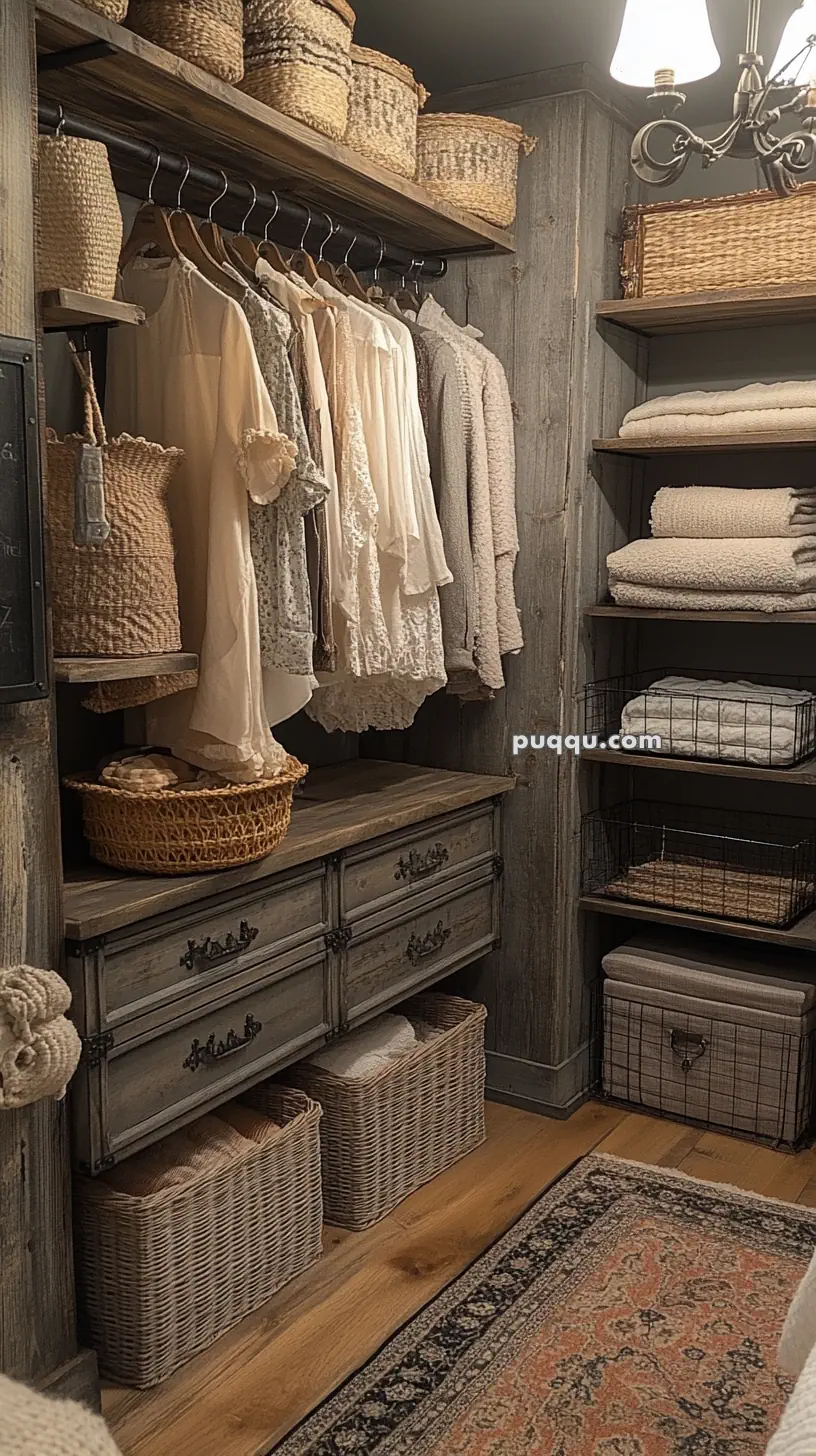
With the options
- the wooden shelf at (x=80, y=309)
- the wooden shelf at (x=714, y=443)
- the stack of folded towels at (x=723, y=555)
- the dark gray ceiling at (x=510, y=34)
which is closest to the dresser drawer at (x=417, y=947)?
the stack of folded towels at (x=723, y=555)

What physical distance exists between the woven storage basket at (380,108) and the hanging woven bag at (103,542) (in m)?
0.85

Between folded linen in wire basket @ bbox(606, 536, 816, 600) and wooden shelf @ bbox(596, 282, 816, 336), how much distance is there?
0.55 m

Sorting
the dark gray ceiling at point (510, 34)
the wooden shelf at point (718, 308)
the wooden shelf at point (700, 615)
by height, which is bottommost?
the wooden shelf at point (700, 615)

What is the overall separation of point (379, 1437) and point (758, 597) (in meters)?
1.96

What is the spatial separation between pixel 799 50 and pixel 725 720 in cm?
162

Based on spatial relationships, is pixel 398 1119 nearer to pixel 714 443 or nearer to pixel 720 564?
pixel 720 564

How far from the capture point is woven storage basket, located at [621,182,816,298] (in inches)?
117

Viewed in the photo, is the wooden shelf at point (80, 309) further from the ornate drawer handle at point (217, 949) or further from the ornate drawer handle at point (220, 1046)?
the ornate drawer handle at point (220, 1046)

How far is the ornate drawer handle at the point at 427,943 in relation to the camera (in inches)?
114

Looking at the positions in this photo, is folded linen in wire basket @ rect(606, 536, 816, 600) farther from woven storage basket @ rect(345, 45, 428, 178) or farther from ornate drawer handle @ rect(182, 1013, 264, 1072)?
ornate drawer handle @ rect(182, 1013, 264, 1072)

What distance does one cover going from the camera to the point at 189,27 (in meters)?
2.10

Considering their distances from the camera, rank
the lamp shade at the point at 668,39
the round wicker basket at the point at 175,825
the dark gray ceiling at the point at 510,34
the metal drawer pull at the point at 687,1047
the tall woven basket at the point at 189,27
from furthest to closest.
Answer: the metal drawer pull at the point at 687,1047, the dark gray ceiling at the point at 510,34, the round wicker basket at the point at 175,825, the tall woven basket at the point at 189,27, the lamp shade at the point at 668,39

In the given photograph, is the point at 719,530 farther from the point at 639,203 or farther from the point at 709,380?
the point at 639,203

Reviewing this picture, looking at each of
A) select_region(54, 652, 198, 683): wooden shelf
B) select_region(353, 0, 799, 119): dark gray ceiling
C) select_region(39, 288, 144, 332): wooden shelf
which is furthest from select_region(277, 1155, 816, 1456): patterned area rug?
select_region(353, 0, 799, 119): dark gray ceiling
